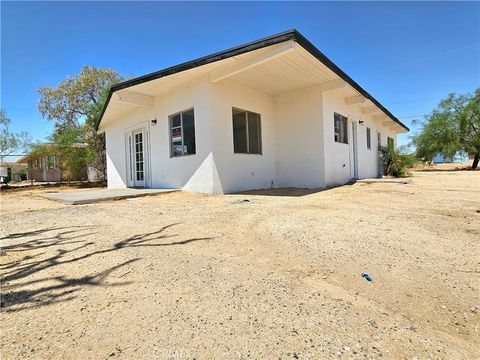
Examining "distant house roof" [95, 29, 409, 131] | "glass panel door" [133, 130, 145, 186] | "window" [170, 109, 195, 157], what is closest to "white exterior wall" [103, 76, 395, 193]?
"window" [170, 109, 195, 157]

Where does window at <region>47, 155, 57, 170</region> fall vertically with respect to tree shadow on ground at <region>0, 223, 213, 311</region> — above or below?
above

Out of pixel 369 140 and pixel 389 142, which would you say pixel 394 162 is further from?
pixel 389 142

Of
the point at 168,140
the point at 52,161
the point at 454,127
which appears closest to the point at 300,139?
the point at 168,140

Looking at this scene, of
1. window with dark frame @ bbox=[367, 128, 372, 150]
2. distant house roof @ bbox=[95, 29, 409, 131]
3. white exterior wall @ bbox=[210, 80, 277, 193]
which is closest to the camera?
distant house roof @ bbox=[95, 29, 409, 131]

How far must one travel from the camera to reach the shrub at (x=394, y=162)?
564 inches

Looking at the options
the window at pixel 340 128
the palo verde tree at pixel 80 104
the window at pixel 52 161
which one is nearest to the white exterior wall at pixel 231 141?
the window at pixel 340 128

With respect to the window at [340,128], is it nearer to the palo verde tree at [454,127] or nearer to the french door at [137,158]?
the french door at [137,158]

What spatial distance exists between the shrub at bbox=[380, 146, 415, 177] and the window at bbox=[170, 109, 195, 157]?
11501 millimetres

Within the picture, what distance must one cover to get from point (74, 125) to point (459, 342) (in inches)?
946

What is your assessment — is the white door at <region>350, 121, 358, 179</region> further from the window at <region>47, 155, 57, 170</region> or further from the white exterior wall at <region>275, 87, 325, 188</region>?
the window at <region>47, 155, 57, 170</region>

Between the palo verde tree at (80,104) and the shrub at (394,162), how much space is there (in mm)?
16745

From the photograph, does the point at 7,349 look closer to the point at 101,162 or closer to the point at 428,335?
→ the point at 428,335

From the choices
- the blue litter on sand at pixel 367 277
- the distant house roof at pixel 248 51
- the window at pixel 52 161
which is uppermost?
the distant house roof at pixel 248 51

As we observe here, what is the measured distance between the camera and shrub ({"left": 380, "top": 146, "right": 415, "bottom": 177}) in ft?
47.0
